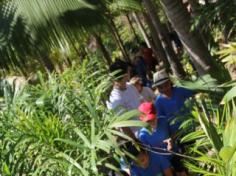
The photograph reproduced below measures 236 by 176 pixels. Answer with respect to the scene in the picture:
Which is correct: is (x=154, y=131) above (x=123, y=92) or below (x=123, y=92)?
below

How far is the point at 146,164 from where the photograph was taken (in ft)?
16.9

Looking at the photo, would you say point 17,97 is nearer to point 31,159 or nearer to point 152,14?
point 31,159

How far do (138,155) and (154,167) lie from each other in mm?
422

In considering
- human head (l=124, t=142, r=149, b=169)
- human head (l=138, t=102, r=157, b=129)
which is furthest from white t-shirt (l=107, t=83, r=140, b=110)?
human head (l=124, t=142, r=149, b=169)

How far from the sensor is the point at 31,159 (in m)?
4.75

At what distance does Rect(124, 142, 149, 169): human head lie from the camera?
186 inches

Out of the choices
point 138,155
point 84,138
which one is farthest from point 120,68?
point 84,138

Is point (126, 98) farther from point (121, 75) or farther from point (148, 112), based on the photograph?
point (148, 112)

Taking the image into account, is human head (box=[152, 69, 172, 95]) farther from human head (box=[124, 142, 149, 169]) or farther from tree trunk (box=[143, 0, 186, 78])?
tree trunk (box=[143, 0, 186, 78])

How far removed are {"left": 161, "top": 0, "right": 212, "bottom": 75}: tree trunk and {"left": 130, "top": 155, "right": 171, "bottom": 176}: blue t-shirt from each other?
6.05ft

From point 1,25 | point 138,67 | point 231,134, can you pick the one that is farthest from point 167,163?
point 138,67

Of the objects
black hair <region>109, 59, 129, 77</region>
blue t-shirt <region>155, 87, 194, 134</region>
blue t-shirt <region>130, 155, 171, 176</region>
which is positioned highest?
black hair <region>109, 59, 129, 77</region>

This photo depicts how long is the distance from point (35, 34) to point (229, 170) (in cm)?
588

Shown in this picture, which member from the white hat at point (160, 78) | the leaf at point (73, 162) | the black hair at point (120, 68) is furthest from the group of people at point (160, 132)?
the leaf at point (73, 162)
